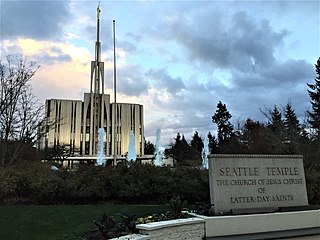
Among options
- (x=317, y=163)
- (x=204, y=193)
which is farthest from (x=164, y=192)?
(x=317, y=163)

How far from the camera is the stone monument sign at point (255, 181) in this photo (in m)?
8.29

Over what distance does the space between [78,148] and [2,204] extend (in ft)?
207

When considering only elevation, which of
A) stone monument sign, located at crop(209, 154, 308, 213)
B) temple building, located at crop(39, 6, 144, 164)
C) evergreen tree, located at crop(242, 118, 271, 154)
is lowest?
stone monument sign, located at crop(209, 154, 308, 213)

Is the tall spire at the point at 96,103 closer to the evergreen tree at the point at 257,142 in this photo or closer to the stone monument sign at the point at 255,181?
the evergreen tree at the point at 257,142

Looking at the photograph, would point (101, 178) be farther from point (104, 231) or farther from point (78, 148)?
point (78, 148)

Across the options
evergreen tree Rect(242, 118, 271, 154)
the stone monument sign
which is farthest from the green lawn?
evergreen tree Rect(242, 118, 271, 154)

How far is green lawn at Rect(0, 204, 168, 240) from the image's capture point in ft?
22.3

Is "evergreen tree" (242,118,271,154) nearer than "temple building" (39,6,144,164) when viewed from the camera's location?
Yes

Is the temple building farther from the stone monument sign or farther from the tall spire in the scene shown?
the stone monument sign

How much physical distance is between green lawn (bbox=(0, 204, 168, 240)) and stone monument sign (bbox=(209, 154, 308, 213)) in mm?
Answer: 1970

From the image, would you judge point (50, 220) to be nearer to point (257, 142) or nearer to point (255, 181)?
point (255, 181)

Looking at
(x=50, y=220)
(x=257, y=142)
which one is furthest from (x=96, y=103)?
(x=50, y=220)

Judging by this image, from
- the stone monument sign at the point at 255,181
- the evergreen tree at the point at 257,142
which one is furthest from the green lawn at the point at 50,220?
the evergreen tree at the point at 257,142

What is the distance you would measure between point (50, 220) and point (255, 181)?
568 cm
